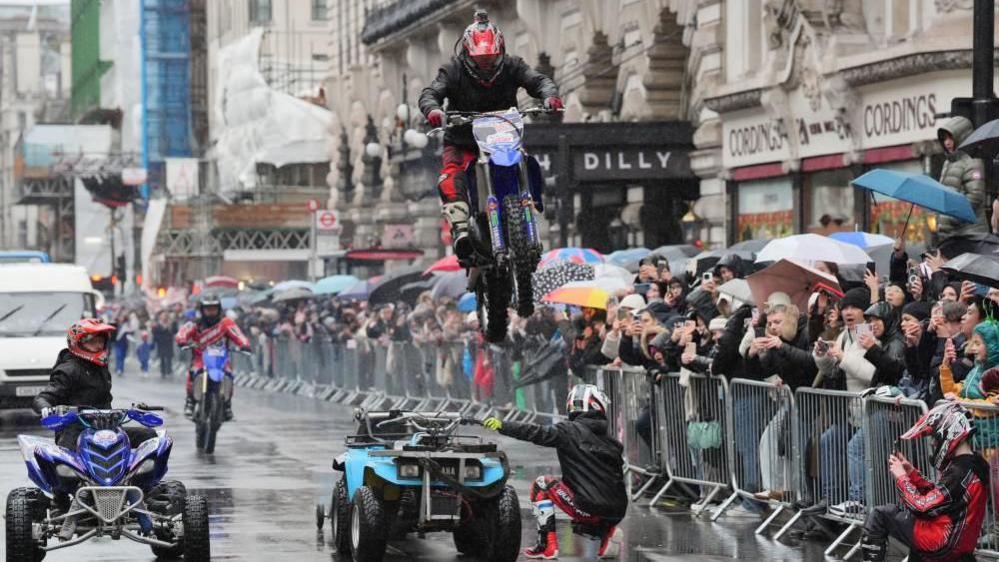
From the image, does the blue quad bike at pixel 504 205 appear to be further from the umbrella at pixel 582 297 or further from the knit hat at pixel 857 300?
the umbrella at pixel 582 297

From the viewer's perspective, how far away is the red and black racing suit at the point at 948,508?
11.6 metres

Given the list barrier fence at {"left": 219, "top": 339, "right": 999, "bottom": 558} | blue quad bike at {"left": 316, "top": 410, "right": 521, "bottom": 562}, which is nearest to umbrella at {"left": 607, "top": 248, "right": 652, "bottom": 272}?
barrier fence at {"left": 219, "top": 339, "right": 999, "bottom": 558}

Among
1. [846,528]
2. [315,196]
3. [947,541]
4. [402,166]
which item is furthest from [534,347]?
[315,196]

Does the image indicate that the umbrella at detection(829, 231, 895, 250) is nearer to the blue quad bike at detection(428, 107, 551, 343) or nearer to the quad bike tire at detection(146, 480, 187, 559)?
the blue quad bike at detection(428, 107, 551, 343)

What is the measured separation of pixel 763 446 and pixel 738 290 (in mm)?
2327

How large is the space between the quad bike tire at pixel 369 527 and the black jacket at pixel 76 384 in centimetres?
221

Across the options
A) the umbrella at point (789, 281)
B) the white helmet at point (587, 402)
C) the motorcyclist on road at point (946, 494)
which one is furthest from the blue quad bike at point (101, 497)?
the umbrella at point (789, 281)

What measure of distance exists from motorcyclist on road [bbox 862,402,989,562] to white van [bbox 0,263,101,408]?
18.3 metres

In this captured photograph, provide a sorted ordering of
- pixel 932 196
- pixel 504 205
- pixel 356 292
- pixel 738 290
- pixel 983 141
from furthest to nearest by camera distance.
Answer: pixel 356 292, pixel 738 290, pixel 932 196, pixel 504 205, pixel 983 141

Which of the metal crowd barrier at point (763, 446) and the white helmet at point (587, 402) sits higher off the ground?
the white helmet at point (587, 402)

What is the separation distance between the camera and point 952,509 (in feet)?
38.1

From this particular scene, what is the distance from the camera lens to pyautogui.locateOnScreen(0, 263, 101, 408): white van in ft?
92.3

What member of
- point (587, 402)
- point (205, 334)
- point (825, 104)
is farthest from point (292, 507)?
point (825, 104)

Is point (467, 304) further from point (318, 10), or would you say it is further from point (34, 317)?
point (318, 10)
